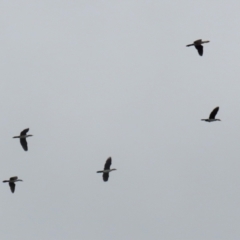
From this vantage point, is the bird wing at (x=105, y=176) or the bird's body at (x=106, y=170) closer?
the bird wing at (x=105, y=176)

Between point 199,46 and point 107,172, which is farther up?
point 199,46

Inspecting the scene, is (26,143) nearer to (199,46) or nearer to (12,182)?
(12,182)

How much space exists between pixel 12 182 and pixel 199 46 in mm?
20659

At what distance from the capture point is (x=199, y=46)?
108 m

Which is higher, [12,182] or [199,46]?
[199,46]

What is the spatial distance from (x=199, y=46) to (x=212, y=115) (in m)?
6.40

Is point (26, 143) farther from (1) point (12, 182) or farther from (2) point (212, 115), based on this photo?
(2) point (212, 115)

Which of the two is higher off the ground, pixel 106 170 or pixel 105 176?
pixel 106 170

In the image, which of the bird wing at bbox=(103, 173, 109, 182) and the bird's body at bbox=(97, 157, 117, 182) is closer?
the bird wing at bbox=(103, 173, 109, 182)

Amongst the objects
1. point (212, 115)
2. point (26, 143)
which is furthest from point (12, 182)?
point (212, 115)

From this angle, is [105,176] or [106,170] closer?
[105,176]

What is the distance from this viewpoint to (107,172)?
109688 millimetres

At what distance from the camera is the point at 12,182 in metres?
112

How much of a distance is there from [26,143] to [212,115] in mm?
16895
